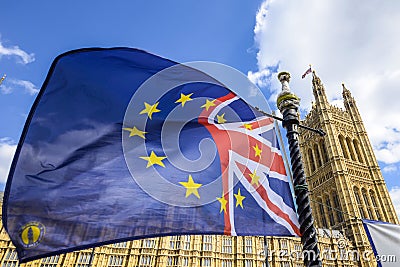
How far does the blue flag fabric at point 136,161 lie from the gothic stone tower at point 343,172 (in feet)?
136

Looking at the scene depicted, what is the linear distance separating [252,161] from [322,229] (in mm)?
45543

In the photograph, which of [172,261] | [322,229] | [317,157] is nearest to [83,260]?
[172,261]

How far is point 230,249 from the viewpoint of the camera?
35000 millimetres

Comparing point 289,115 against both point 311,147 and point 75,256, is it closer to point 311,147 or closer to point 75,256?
point 75,256

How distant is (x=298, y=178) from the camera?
3.98 metres

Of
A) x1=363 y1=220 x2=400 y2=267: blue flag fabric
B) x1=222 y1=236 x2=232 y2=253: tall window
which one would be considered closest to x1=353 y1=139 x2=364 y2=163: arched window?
x1=222 y1=236 x2=232 y2=253: tall window

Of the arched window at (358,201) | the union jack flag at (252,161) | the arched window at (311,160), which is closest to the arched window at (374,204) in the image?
the arched window at (358,201)

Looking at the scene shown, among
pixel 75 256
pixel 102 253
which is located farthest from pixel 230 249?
pixel 75 256

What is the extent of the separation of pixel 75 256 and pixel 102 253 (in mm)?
3071

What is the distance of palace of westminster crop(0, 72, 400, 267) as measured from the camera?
32.0 m

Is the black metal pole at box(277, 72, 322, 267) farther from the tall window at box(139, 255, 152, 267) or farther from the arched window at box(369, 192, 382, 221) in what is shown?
the arched window at box(369, 192, 382, 221)

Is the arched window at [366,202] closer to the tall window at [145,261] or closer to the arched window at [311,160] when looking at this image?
the arched window at [311,160]

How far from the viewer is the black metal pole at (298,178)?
11.1ft

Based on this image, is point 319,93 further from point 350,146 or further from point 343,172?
point 343,172
